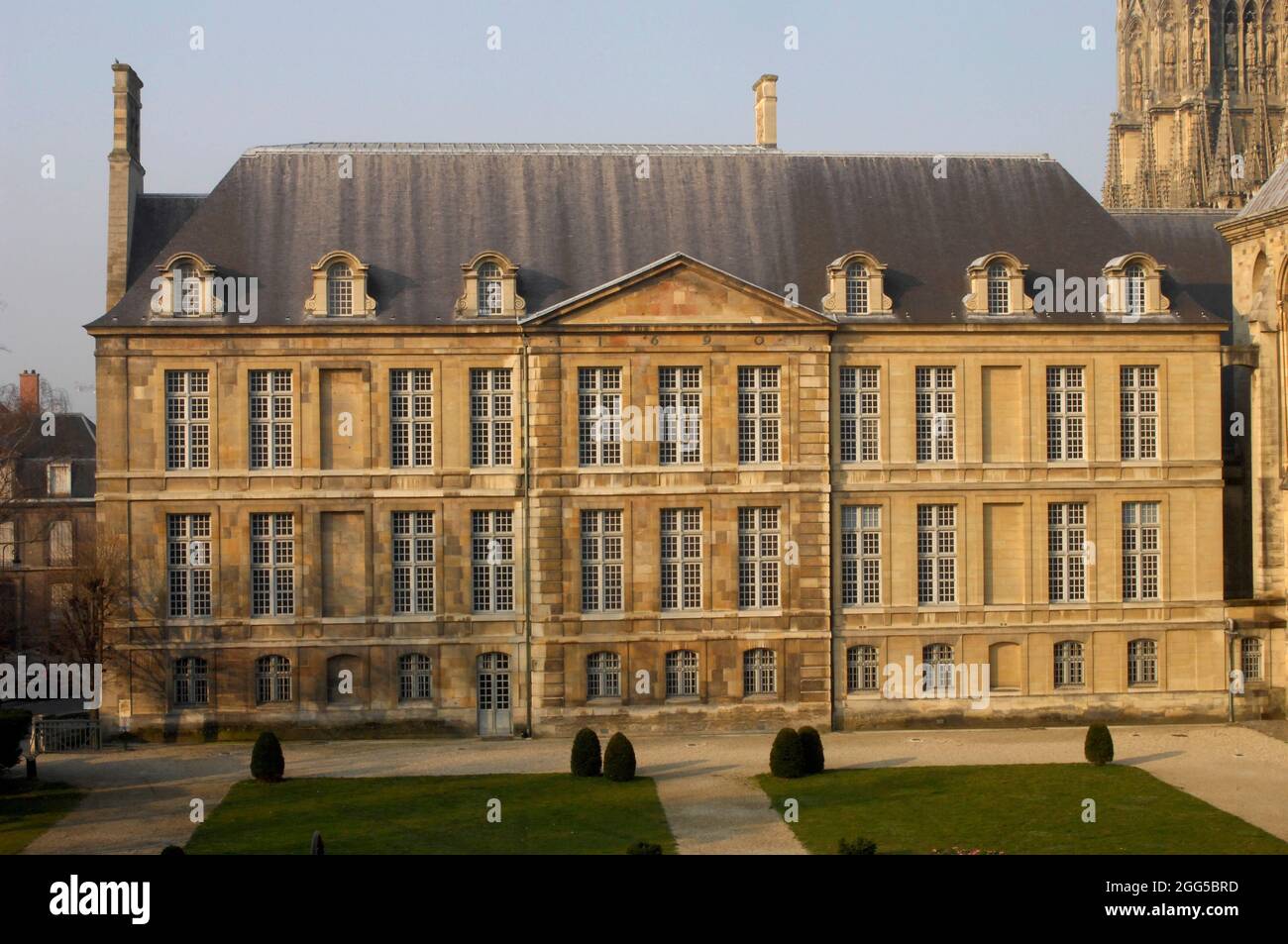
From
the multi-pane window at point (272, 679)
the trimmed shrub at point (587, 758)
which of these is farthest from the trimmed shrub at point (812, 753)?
the multi-pane window at point (272, 679)

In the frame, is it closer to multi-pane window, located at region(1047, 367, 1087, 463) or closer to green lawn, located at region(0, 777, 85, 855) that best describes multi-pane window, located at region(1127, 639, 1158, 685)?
multi-pane window, located at region(1047, 367, 1087, 463)

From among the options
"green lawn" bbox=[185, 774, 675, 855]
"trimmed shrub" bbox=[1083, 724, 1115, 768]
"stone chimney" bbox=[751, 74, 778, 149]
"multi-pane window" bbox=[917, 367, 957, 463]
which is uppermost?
"stone chimney" bbox=[751, 74, 778, 149]

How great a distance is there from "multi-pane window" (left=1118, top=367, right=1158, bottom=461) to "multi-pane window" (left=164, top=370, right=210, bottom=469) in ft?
85.3

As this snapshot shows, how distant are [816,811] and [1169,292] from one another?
2207 cm

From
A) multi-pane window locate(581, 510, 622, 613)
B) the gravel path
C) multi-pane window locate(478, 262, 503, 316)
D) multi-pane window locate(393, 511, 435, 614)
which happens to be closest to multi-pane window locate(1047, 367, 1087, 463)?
the gravel path

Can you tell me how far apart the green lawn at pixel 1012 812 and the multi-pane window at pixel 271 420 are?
54.2 ft

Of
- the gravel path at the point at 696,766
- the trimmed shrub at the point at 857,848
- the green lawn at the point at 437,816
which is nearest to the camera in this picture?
the trimmed shrub at the point at 857,848

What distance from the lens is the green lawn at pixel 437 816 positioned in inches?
1192

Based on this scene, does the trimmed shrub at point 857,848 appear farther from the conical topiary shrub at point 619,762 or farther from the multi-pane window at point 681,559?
the multi-pane window at point 681,559

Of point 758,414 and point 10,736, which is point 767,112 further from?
point 10,736

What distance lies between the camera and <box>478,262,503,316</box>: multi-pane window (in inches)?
1777

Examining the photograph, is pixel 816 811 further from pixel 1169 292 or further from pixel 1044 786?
pixel 1169 292

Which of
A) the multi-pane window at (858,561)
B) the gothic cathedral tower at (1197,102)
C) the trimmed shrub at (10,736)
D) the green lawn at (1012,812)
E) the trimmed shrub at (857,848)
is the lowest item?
the green lawn at (1012,812)

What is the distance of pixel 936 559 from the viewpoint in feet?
151
